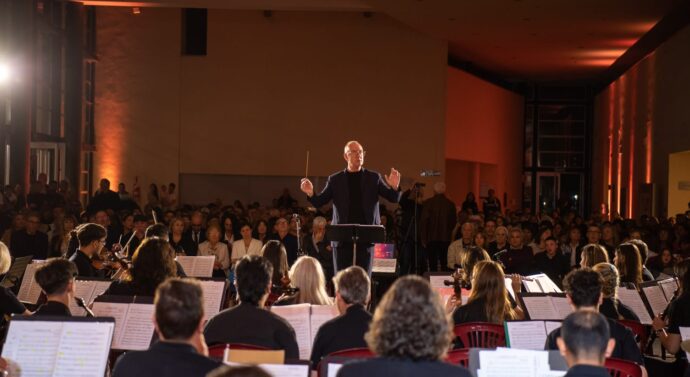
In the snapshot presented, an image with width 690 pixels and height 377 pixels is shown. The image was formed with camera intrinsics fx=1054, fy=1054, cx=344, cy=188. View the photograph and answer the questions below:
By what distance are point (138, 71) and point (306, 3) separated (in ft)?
17.3

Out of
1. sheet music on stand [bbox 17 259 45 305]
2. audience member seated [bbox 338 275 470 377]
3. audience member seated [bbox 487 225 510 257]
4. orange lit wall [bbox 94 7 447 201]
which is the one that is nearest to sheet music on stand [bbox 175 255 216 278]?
sheet music on stand [bbox 17 259 45 305]

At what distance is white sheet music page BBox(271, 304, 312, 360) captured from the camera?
550cm

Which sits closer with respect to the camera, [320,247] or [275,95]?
[320,247]

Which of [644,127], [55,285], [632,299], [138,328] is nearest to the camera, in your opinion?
[55,285]

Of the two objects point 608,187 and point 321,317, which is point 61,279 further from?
point 608,187

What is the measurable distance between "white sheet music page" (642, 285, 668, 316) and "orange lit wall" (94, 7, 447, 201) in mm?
15171

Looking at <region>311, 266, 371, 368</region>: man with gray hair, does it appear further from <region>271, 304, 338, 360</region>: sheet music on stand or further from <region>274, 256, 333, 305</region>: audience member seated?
<region>274, 256, 333, 305</region>: audience member seated

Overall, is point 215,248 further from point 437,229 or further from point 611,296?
point 611,296

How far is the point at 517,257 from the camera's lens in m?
11.2

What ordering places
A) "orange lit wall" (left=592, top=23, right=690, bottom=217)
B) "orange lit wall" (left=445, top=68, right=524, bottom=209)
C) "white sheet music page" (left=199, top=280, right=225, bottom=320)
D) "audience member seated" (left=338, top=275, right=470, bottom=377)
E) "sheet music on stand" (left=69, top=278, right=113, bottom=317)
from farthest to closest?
"orange lit wall" (left=445, top=68, right=524, bottom=209) < "orange lit wall" (left=592, top=23, right=690, bottom=217) < "sheet music on stand" (left=69, top=278, right=113, bottom=317) < "white sheet music page" (left=199, top=280, right=225, bottom=320) < "audience member seated" (left=338, top=275, right=470, bottom=377)

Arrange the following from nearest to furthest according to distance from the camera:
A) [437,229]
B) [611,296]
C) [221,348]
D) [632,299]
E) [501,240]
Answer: [221,348]
[611,296]
[632,299]
[501,240]
[437,229]

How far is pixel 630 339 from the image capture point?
5270mm

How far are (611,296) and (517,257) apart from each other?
190 inches

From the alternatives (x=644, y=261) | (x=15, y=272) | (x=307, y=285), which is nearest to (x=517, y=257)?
(x=644, y=261)
